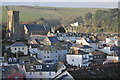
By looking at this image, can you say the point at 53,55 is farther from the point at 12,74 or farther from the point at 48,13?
the point at 48,13

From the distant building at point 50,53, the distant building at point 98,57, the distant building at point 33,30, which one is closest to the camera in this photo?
the distant building at point 50,53

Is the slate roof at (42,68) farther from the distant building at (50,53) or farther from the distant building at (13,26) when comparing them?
the distant building at (13,26)

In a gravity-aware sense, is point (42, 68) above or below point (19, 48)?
below

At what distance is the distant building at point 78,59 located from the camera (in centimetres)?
2455

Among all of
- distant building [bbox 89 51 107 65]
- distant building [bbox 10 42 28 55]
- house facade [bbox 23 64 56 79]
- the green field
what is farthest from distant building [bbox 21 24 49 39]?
house facade [bbox 23 64 56 79]

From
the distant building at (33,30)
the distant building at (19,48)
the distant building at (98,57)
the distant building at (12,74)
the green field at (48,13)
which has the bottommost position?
the distant building at (12,74)

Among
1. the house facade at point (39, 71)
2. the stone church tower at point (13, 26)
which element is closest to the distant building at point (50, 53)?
the house facade at point (39, 71)

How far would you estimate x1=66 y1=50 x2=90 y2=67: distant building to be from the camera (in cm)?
2455

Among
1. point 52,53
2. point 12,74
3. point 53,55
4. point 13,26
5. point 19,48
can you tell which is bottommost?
point 12,74

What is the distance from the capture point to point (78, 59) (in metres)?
24.6

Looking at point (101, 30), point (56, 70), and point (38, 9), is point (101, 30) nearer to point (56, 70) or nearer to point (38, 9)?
point (38, 9)

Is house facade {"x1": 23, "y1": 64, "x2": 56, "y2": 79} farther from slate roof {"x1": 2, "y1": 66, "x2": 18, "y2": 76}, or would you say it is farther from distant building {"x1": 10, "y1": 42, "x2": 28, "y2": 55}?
distant building {"x1": 10, "y1": 42, "x2": 28, "y2": 55}

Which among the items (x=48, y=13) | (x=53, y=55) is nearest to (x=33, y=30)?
(x=53, y=55)

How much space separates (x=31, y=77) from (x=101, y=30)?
44.3 m
